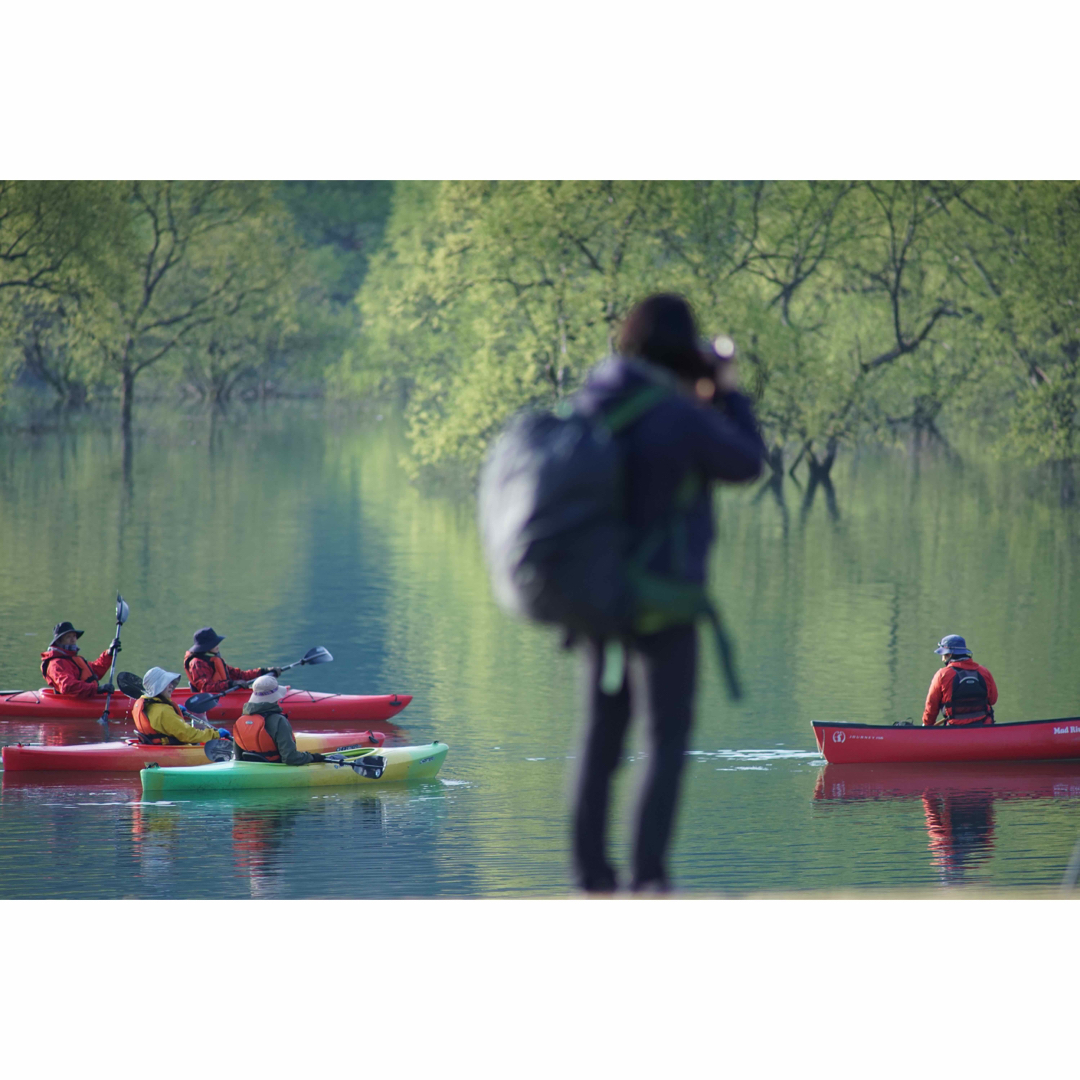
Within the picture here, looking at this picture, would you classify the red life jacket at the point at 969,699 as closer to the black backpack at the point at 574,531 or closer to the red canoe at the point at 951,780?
the red canoe at the point at 951,780

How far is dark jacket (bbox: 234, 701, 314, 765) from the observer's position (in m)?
10.7

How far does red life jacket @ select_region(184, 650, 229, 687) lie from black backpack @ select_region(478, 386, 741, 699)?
9.63 meters

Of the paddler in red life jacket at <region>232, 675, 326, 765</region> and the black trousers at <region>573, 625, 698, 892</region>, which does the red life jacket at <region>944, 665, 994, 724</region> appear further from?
the black trousers at <region>573, 625, 698, 892</region>

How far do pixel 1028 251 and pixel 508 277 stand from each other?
23.0 feet

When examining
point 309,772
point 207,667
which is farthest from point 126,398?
point 309,772

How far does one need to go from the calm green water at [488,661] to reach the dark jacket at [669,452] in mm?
6391

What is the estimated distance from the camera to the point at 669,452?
9.04 feet

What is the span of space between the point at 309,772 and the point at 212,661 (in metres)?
1.68

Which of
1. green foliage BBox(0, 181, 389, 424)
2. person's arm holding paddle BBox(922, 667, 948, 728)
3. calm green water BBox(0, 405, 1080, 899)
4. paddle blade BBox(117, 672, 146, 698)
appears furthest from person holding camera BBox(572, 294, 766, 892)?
green foliage BBox(0, 181, 389, 424)

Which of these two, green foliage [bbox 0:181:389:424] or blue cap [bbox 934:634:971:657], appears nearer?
blue cap [bbox 934:634:971:657]

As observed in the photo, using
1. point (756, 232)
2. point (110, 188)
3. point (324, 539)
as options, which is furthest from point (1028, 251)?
point (110, 188)

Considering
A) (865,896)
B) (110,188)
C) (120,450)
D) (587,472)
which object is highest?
(110,188)

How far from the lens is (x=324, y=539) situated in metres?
23.1
